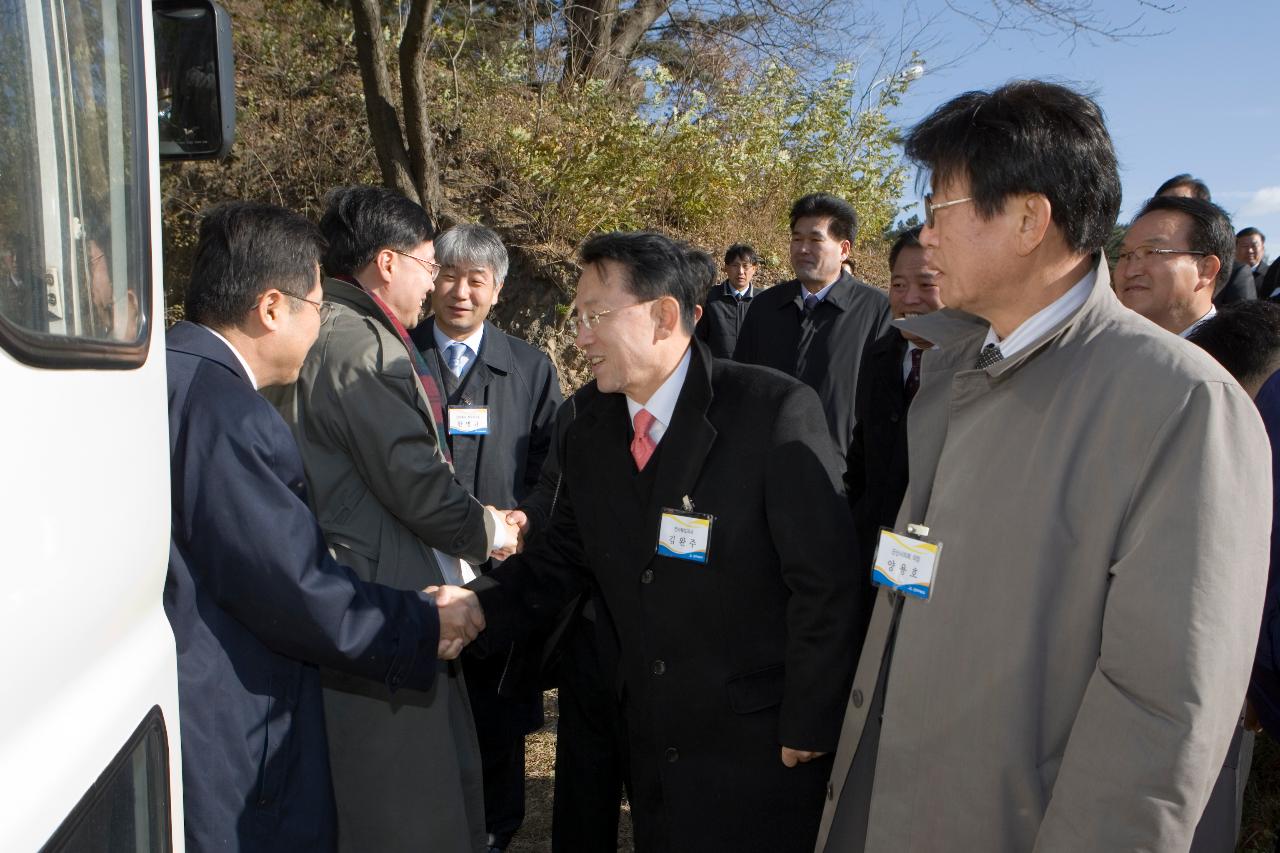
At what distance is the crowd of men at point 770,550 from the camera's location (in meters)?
1.55

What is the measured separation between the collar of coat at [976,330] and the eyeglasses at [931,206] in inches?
8.9

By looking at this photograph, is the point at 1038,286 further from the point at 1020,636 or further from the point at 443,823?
the point at 443,823

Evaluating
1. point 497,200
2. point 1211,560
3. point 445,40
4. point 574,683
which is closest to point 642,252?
point 574,683

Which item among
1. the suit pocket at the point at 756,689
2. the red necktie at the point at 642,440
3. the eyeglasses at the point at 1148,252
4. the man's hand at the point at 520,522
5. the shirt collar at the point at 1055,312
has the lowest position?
the man's hand at the point at 520,522

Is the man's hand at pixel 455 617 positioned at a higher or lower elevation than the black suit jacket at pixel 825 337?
lower

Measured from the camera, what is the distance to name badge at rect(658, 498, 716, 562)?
7.73 feet

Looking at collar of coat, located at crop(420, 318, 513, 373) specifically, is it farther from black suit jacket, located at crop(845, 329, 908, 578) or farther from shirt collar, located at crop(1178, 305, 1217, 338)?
shirt collar, located at crop(1178, 305, 1217, 338)

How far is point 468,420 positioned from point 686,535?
2.04 meters

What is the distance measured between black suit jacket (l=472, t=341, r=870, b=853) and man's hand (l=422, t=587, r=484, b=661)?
0.50m

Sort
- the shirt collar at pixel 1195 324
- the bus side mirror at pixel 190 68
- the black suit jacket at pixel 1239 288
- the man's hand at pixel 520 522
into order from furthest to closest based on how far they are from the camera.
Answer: the black suit jacket at pixel 1239 288, the man's hand at pixel 520 522, the shirt collar at pixel 1195 324, the bus side mirror at pixel 190 68

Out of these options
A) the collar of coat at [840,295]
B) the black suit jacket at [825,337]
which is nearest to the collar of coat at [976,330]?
the black suit jacket at [825,337]

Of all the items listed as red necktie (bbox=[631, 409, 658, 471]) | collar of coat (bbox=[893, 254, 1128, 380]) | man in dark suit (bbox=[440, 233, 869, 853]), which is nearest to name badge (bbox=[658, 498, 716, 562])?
man in dark suit (bbox=[440, 233, 869, 853])

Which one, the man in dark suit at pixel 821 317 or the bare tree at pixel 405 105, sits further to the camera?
the bare tree at pixel 405 105

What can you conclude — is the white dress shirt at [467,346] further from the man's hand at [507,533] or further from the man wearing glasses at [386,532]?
the man wearing glasses at [386,532]
